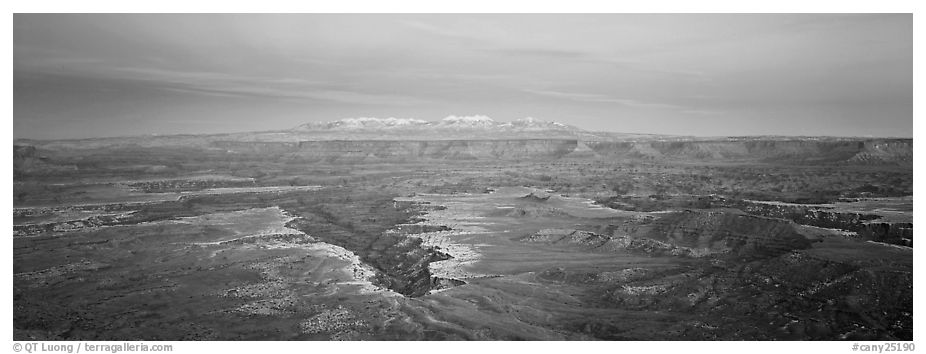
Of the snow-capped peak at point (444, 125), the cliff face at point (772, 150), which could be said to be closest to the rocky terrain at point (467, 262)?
the cliff face at point (772, 150)

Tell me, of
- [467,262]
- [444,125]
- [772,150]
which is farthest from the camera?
[444,125]

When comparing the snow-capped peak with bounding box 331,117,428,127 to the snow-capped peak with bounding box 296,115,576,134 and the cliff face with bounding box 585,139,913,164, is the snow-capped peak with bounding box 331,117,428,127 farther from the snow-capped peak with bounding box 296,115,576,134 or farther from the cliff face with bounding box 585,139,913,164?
the cliff face with bounding box 585,139,913,164

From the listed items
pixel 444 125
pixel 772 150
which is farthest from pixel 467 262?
pixel 444 125

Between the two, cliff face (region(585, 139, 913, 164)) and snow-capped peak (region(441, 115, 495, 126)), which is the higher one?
snow-capped peak (region(441, 115, 495, 126))

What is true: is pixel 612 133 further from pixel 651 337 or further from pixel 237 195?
pixel 651 337

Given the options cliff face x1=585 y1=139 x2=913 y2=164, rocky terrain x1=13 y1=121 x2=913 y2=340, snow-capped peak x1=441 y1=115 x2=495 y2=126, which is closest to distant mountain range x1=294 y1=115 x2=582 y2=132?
snow-capped peak x1=441 y1=115 x2=495 y2=126

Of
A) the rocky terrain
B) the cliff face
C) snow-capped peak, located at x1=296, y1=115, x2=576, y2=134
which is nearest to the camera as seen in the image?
the rocky terrain

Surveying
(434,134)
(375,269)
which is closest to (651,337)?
(375,269)

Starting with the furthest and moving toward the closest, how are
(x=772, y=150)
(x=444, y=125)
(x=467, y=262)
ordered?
(x=444, y=125)
(x=772, y=150)
(x=467, y=262)

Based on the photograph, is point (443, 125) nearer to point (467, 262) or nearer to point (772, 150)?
point (772, 150)

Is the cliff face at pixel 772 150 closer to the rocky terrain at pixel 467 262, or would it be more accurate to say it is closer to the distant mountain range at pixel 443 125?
the rocky terrain at pixel 467 262
